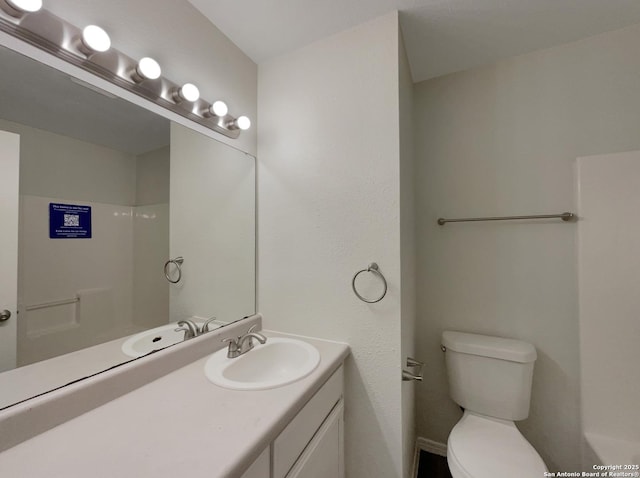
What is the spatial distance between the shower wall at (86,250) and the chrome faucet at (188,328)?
0.08 metres

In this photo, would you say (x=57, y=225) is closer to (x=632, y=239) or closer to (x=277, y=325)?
(x=277, y=325)

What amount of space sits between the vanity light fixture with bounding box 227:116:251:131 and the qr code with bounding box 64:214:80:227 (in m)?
0.78

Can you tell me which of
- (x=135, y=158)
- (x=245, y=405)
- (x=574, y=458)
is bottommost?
(x=574, y=458)

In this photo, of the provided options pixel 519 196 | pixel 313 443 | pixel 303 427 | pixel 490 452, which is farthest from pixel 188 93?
pixel 490 452

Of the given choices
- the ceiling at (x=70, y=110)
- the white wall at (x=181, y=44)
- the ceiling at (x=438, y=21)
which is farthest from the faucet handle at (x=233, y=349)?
the ceiling at (x=438, y=21)

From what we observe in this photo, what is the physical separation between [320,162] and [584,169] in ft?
4.57

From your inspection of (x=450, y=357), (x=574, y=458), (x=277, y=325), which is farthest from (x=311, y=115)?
(x=574, y=458)

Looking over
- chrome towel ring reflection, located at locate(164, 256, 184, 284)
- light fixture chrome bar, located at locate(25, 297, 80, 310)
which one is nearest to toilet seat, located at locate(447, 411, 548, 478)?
chrome towel ring reflection, located at locate(164, 256, 184, 284)

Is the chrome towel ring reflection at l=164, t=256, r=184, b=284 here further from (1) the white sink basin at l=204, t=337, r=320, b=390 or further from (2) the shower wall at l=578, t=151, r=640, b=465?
(2) the shower wall at l=578, t=151, r=640, b=465

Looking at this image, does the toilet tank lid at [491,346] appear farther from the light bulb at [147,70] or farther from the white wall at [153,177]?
the light bulb at [147,70]

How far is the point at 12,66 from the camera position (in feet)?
2.30

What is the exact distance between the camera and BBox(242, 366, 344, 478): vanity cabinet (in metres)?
0.72

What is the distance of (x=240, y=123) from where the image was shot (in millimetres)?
1342

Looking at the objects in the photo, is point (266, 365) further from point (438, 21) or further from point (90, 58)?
point (438, 21)
